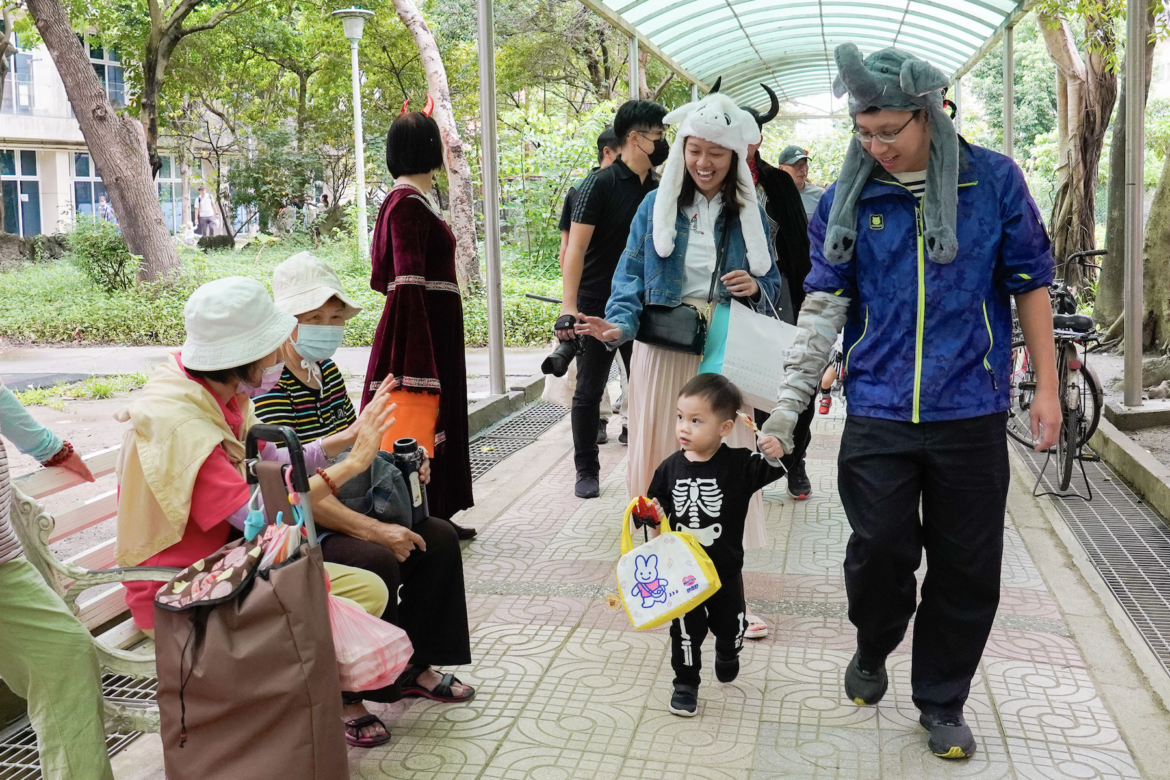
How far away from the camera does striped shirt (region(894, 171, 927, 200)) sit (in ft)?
9.70

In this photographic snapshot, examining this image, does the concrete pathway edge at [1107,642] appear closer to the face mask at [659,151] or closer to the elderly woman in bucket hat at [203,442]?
the elderly woman in bucket hat at [203,442]

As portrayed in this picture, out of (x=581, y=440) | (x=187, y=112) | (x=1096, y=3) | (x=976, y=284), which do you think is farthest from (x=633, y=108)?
(x=187, y=112)

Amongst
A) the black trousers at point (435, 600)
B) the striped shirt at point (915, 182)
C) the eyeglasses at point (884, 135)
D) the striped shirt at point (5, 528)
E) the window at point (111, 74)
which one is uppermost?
the window at point (111, 74)

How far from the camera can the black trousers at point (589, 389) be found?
19.1 feet

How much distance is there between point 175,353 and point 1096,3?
32.0 feet

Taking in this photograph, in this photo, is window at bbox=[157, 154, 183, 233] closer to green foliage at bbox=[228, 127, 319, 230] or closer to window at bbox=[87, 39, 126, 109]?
window at bbox=[87, 39, 126, 109]

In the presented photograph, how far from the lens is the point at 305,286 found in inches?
140

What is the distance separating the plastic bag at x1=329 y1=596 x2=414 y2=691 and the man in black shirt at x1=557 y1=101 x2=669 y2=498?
9.06 ft

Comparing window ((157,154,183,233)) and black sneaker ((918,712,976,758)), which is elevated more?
window ((157,154,183,233))

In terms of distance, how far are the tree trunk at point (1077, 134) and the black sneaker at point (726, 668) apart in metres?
11.3

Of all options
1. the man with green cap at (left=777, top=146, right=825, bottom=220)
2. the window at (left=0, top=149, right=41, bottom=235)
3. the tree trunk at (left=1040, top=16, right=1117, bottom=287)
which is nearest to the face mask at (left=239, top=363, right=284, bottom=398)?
the man with green cap at (left=777, top=146, right=825, bottom=220)

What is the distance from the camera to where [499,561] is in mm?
4863

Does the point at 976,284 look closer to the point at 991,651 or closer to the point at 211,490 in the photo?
the point at 991,651

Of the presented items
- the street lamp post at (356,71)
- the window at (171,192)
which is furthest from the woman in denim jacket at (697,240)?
the window at (171,192)
